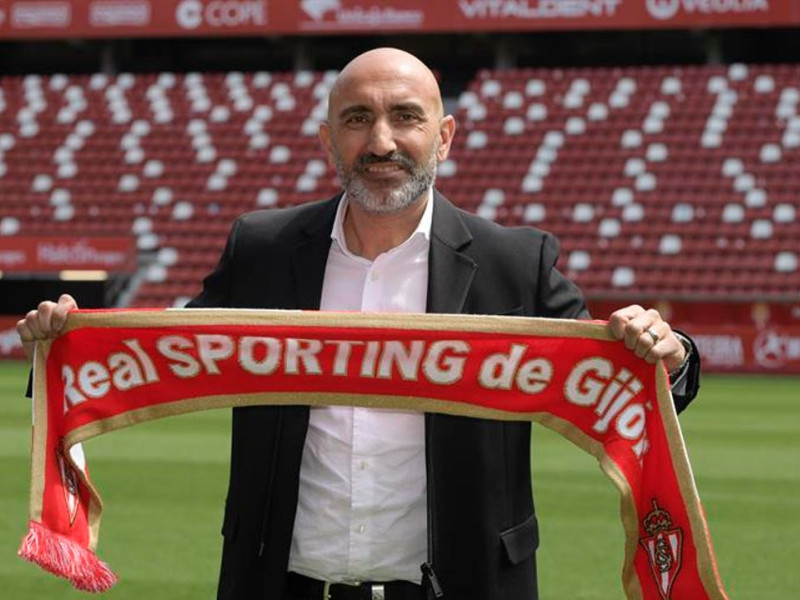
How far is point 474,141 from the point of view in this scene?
25891 mm

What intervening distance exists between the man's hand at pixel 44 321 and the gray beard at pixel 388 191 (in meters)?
0.64

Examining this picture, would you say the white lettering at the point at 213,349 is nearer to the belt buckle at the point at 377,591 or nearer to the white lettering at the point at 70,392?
the white lettering at the point at 70,392

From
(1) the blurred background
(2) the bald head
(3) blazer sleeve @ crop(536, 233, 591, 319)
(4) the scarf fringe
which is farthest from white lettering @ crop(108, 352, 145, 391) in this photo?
(1) the blurred background

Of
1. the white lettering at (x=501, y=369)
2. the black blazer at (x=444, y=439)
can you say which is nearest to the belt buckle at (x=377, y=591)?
the black blazer at (x=444, y=439)

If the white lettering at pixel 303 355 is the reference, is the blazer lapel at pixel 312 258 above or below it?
above

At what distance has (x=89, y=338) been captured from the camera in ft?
10.1

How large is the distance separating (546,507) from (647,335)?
19.3 feet

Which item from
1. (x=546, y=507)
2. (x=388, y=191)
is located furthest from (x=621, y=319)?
(x=546, y=507)

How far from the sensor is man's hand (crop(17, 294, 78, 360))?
9.69 feet

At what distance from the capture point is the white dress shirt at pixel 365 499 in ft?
9.12

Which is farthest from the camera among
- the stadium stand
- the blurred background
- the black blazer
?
the stadium stand

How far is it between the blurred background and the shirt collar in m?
14.3

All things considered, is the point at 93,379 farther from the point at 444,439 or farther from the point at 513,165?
the point at 513,165

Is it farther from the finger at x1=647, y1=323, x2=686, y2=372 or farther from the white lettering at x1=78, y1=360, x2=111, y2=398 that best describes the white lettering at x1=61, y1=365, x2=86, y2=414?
the finger at x1=647, y1=323, x2=686, y2=372
